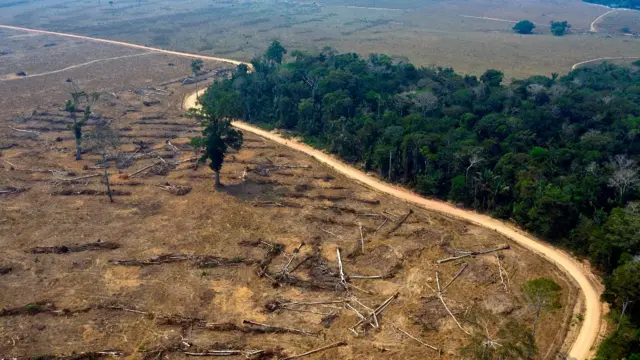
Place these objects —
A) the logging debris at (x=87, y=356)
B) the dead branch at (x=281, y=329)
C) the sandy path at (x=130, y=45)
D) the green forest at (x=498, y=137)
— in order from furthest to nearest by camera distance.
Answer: the sandy path at (x=130, y=45), the green forest at (x=498, y=137), the dead branch at (x=281, y=329), the logging debris at (x=87, y=356)

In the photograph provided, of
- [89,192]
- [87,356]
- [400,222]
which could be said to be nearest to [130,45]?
[89,192]

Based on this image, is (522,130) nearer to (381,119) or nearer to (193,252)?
(381,119)

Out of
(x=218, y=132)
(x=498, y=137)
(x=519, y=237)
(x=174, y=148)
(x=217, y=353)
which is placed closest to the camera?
(x=217, y=353)

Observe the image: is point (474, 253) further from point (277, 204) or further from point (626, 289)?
point (277, 204)

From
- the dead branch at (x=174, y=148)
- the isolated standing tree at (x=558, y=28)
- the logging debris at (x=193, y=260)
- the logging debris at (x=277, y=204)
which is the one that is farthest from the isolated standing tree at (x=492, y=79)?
the isolated standing tree at (x=558, y=28)

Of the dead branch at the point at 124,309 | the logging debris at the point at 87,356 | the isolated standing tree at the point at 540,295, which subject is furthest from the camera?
the dead branch at the point at 124,309

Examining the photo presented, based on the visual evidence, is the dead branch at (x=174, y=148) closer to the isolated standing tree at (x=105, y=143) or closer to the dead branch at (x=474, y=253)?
the isolated standing tree at (x=105, y=143)

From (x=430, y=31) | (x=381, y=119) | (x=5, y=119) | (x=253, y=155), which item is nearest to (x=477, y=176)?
(x=381, y=119)
